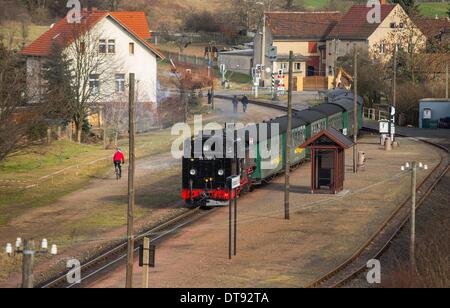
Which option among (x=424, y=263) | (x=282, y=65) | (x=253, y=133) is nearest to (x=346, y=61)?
(x=282, y=65)

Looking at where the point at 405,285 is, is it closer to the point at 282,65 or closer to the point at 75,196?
the point at 75,196

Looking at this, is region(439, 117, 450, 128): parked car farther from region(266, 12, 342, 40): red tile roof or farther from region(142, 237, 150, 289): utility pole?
region(142, 237, 150, 289): utility pole

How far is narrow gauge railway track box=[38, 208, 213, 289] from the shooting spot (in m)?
28.1

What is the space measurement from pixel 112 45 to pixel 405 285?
5493 centimetres

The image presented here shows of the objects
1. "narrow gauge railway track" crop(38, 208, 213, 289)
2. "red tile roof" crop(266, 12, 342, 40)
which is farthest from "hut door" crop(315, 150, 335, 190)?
"red tile roof" crop(266, 12, 342, 40)

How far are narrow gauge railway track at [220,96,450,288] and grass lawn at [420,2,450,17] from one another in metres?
105

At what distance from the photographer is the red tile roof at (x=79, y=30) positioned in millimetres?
68250

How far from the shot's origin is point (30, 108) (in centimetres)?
5234

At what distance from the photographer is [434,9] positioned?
15350 cm

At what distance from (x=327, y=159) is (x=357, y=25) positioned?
231 feet

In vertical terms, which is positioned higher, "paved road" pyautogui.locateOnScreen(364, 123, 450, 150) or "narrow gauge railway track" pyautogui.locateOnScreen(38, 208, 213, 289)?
"paved road" pyautogui.locateOnScreen(364, 123, 450, 150)

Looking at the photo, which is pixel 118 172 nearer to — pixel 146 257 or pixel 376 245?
pixel 376 245

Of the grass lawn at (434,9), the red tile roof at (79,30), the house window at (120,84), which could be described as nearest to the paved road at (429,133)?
the house window at (120,84)

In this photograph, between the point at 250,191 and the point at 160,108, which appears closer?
the point at 250,191
